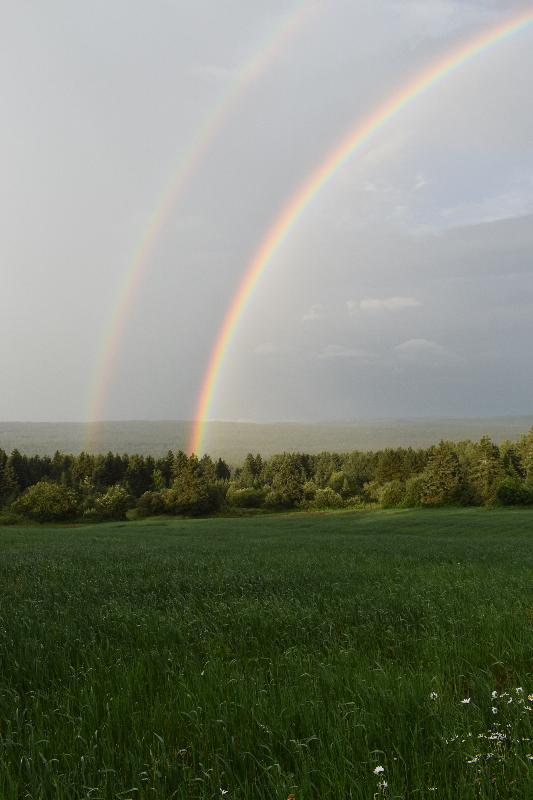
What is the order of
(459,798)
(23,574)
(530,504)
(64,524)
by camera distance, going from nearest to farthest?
(459,798) → (23,574) → (530,504) → (64,524)

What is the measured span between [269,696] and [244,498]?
87.1 meters

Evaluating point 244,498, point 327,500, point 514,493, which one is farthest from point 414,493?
point 244,498

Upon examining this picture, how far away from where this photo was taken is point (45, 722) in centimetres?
432

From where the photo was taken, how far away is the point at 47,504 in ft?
257

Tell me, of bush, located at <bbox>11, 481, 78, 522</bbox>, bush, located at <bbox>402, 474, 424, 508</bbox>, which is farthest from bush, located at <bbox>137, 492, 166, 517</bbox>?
bush, located at <bbox>402, 474, 424, 508</bbox>

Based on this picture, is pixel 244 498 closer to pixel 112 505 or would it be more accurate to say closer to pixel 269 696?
pixel 112 505

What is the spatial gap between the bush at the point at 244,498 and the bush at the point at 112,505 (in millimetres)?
17105

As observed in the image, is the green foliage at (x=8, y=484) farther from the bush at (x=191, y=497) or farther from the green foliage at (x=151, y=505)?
the bush at (x=191, y=497)

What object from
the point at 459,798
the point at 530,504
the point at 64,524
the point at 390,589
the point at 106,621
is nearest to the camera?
the point at 459,798

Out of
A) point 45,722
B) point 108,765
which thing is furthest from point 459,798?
point 45,722

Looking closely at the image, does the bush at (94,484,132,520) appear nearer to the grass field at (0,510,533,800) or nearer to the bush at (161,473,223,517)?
the bush at (161,473,223,517)

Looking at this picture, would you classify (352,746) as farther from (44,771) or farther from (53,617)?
(53,617)

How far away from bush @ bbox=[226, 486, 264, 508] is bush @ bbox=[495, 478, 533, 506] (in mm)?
38158

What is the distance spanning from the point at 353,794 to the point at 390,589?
6.92m
